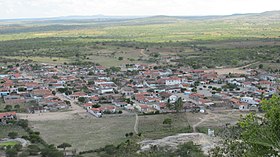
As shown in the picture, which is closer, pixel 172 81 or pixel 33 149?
pixel 33 149

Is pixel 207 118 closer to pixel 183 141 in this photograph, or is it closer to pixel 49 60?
pixel 183 141

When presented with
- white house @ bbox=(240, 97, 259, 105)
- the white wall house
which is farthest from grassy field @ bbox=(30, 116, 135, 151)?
the white wall house

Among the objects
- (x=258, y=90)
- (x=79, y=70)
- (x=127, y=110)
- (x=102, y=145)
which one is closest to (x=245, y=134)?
(x=102, y=145)

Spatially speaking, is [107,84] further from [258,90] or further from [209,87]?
[258,90]

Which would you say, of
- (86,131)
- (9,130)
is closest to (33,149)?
(86,131)

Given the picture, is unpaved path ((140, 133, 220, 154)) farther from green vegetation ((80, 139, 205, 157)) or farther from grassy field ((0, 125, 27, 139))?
grassy field ((0, 125, 27, 139))
